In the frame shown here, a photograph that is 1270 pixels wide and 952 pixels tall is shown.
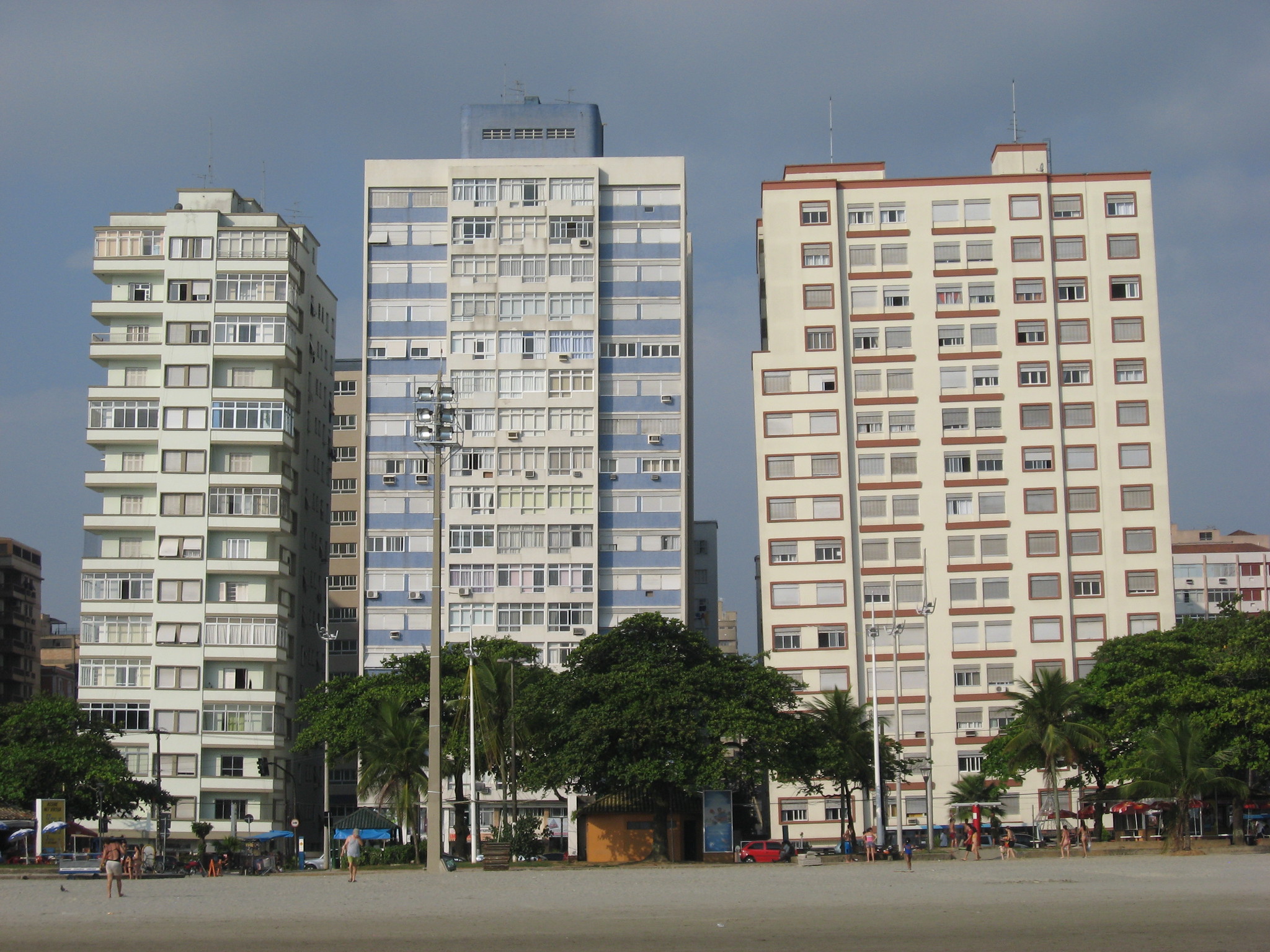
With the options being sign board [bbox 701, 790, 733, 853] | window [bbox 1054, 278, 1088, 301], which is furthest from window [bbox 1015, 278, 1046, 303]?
sign board [bbox 701, 790, 733, 853]

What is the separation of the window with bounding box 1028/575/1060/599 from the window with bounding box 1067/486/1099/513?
15.1 ft

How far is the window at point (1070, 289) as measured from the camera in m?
93.8

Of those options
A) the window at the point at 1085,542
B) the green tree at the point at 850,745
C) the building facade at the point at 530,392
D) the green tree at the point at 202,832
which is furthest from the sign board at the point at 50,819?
the window at the point at 1085,542

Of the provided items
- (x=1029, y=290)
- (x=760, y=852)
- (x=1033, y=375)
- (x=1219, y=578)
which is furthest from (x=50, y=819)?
(x=1219, y=578)

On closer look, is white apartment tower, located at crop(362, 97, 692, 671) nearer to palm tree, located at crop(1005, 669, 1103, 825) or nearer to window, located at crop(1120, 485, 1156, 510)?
window, located at crop(1120, 485, 1156, 510)

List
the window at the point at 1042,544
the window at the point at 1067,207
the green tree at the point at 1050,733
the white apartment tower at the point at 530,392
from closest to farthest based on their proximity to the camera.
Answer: the green tree at the point at 1050,733 → the window at the point at 1042,544 → the white apartment tower at the point at 530,392 → the window at the point at 1067,207

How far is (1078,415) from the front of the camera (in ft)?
303

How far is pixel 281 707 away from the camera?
90500mm

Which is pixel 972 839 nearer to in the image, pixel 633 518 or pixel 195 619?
pixel 633 518

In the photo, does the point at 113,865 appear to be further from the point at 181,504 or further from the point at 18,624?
the point at 18,624

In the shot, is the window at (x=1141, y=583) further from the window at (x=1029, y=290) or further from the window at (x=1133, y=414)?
the window at (x=1029, y=290)

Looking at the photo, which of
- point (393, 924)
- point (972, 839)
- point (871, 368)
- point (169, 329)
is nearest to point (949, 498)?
point (871, 368)

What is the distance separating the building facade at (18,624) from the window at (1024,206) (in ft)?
282

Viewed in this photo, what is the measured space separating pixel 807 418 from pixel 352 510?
39344 millimetres
